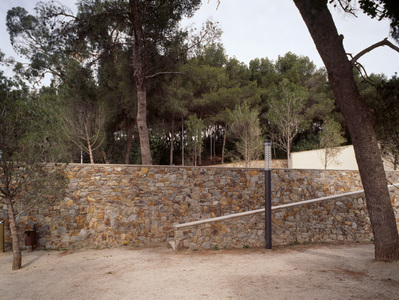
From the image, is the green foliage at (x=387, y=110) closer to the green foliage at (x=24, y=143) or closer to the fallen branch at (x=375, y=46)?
the fallen branch at (x=375, y=46)

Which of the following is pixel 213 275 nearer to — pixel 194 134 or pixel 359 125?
pixel 359 125

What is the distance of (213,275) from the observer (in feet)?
17.3

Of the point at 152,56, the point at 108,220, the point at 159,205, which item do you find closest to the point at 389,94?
the point at 159,205

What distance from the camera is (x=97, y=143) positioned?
19.9 meters

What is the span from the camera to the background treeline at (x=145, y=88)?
8711mm

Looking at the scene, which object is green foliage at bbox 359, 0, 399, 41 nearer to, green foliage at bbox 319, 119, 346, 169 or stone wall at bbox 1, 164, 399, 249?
stone wall at bbox 1, 164, 399, 249

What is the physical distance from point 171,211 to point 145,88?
6.04 meters

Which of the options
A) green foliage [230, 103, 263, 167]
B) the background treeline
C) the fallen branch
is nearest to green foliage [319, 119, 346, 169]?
the background treeline

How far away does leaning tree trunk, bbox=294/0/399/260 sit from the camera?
5223mm

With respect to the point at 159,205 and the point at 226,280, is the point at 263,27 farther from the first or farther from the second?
the point at 226,280

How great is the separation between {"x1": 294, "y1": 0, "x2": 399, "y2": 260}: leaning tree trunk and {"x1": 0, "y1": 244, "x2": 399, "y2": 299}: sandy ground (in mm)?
557

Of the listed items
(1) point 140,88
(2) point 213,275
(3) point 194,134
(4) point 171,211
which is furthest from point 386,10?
(3) point 194,134

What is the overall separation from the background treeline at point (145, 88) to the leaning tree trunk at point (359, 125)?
1.98 ft

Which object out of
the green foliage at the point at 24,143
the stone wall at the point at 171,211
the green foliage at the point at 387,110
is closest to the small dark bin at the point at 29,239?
the stone wall at the point at 171,211
